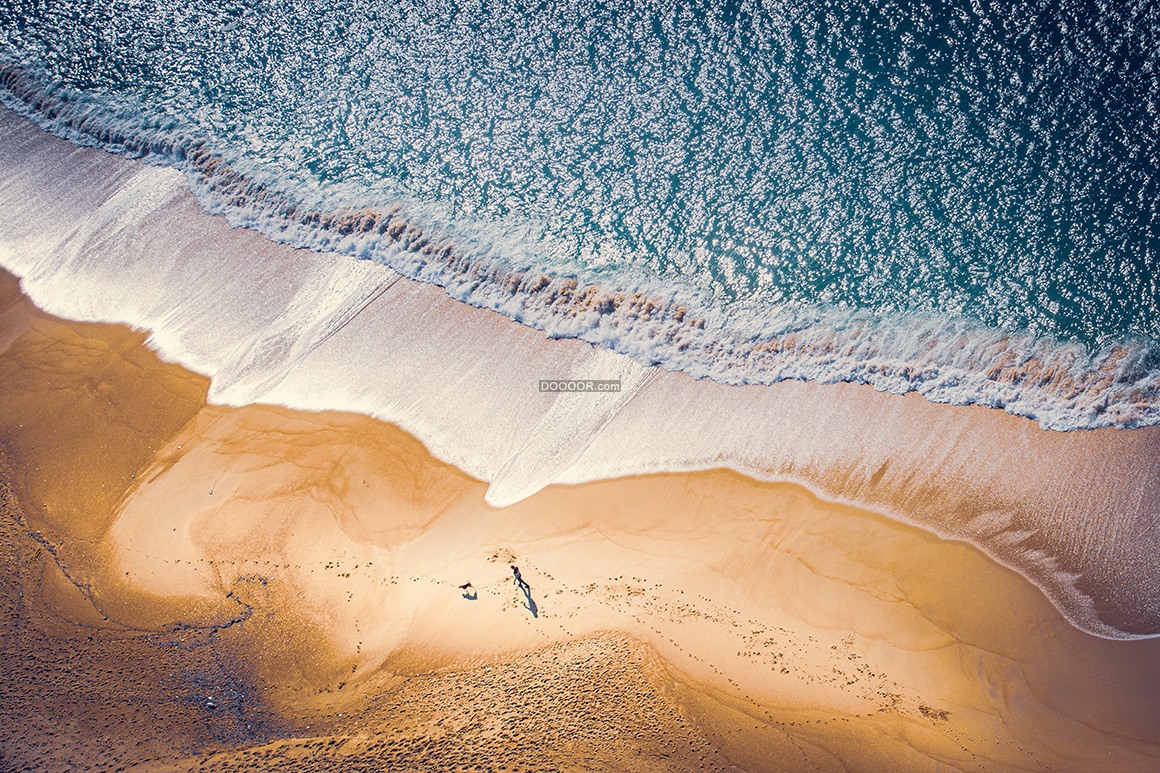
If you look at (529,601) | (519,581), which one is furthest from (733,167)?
(529,601)

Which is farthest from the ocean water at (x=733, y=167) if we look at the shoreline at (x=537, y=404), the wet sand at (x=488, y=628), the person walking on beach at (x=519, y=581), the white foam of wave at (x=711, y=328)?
the person walking on beach at (x=519, y=581)

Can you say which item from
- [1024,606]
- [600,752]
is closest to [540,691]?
[600,752]

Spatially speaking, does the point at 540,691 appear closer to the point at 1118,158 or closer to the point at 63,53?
the point at 1118,158

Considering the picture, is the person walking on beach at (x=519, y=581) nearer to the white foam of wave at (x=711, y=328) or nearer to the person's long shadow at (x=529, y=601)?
the person's long shadow at (x=529, y=601)

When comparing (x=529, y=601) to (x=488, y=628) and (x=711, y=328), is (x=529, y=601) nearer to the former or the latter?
(x=488, y=628)

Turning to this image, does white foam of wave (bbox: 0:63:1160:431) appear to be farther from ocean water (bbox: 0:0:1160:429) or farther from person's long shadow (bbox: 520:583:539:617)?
person's long shadow (bbox: 520:583:539:617)

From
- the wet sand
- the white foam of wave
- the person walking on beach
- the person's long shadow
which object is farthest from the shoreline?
the person's long shadow
